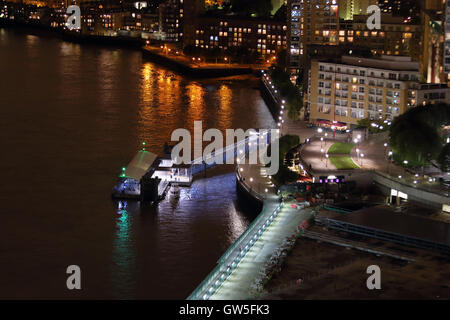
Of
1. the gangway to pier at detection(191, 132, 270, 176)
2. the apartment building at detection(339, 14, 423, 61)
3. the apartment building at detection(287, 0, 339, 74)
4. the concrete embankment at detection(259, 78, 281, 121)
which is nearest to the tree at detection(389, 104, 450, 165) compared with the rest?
the gangway to pier at detection(191, 132, 270, 176)

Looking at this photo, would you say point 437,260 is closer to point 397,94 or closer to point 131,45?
point 397,94

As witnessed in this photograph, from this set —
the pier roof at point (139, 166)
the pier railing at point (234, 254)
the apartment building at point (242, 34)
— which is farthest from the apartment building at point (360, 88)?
the apartment building at point (242, 34)

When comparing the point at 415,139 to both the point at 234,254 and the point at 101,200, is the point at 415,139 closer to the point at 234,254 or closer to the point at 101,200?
the point at 234,254

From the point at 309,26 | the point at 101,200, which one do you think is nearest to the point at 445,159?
the point at 101,200

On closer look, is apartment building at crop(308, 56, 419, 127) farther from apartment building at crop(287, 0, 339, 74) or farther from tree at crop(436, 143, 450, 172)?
apartment building at crop(287, 0, 339, 74)

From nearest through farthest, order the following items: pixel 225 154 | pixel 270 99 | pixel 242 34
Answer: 1. pixel 225 154
2. pixel 270 99
3. pixel 242 34

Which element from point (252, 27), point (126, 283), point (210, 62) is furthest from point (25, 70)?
point (126, 283)

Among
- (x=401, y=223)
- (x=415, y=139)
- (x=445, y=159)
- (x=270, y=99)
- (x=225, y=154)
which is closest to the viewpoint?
(x=401, y=223)

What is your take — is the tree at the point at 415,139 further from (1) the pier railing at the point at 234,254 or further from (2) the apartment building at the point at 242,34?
(2) the apartment building at the point at 242,34
